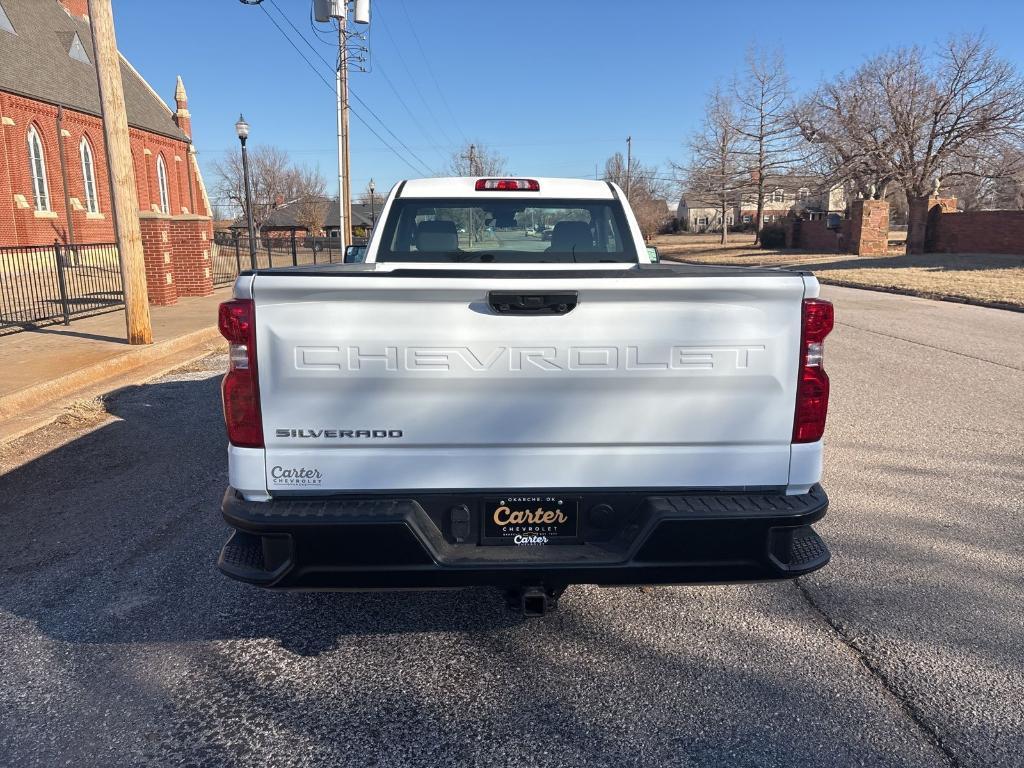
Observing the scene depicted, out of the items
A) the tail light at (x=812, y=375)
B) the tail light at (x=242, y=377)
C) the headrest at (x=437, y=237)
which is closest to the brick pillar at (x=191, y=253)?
the headrest at (x=437, y=237)

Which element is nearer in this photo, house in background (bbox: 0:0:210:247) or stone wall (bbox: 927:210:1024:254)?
house in background (bbox: 0:0:210:247)

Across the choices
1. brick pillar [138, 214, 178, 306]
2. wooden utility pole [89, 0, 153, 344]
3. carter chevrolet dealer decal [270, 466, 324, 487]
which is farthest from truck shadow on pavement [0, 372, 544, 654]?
brick pillar [138, 214, 178, 306]

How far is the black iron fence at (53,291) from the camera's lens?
42.2 feet

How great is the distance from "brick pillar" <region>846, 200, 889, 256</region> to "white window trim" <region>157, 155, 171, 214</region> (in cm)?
3506

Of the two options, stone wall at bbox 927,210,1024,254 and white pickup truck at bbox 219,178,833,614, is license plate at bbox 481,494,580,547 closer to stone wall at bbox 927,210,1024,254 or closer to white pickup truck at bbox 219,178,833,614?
white pickup truck at bbox 219,178,833,614

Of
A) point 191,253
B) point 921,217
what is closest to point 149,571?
point 191,253

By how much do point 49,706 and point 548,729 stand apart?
188 centimetres

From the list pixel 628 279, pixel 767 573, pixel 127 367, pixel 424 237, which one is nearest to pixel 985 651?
pixel 767 573

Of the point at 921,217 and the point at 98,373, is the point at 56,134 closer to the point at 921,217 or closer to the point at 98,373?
the point at 98,373

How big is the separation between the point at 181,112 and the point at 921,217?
40.4 metres

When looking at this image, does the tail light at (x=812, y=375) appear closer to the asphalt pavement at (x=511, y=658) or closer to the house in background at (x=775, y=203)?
the asphalt pavement at (x=511, y=658)

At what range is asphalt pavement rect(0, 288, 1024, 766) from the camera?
263 cm

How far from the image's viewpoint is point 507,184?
5102 millimetres

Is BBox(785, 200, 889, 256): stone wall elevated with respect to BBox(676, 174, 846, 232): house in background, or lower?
lower
